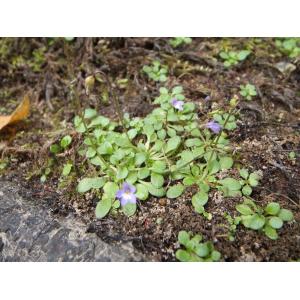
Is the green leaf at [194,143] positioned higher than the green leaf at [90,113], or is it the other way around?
the green leaf at [90,113]

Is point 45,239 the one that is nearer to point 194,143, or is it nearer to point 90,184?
point 90,184

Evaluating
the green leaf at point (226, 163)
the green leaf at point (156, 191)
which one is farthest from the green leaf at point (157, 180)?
the green leaf at point (226, 163)

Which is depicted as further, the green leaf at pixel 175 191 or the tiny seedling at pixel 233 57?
the tiny seedling at pixel 233 57

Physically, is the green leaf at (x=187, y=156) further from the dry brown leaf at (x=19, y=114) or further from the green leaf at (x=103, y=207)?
the dry brown leaf at (x=19, y=114)

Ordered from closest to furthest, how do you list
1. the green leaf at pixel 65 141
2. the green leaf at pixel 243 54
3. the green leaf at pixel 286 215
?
the green leaf at pixel 286 215
the green leaf at pixel 65 141
the green leaf at pixel 243 54

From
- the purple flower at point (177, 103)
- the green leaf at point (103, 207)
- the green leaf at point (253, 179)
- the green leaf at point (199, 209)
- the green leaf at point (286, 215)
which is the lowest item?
the green leaf at point (103, 207)

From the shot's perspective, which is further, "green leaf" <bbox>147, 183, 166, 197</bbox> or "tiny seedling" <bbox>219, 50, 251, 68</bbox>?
"tiny seedling" <bbox>219, 50, 251, 68</bbox>

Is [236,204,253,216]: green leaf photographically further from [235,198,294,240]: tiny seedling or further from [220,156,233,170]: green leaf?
[220,156,233,170]: green leaf

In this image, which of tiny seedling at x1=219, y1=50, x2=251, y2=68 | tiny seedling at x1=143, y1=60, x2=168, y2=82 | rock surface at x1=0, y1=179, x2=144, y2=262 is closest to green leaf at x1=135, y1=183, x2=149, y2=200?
rock surface at x1=0, y1=179, x2=144, y2=262
